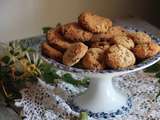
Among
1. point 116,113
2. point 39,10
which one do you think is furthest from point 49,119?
point 39,10

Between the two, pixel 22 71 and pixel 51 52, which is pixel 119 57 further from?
pixel 22 71

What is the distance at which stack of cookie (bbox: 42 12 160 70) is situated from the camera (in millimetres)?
659

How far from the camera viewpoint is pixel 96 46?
2.27 ft

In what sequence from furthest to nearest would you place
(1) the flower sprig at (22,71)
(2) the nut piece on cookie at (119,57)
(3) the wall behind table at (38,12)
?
(3) the wall behind table at (38,12), (1) the flower sprig at (22,71), (2) the nut piece on cookie at (119,57)

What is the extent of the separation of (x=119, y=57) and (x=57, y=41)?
0.43 ft

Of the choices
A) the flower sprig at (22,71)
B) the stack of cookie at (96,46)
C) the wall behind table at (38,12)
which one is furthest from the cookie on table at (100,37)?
the wall behind table at (38,12)

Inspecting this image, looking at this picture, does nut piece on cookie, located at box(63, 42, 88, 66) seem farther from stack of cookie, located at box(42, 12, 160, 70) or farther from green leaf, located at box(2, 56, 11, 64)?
green leaf, located at box(2, 56, 11, 64)

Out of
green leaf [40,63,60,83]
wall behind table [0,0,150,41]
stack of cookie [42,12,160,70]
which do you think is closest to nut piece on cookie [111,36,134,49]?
stack of cookie [42,12,160,70]

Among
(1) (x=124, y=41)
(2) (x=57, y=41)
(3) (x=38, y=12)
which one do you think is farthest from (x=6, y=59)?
(3) (x=38, y=12)

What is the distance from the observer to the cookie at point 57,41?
703mm

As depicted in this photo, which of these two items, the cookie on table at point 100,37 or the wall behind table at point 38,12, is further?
the wall behind table at point 38,12

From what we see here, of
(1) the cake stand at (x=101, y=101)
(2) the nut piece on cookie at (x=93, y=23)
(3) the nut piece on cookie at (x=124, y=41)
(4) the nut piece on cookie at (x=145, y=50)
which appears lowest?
(1) the cake stand at (x=101, y=101)

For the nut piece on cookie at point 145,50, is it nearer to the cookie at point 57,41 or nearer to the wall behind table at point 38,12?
the cookie at point 57,41

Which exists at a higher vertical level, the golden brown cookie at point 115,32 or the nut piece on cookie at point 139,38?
the golden brown cookie at point 115,32
